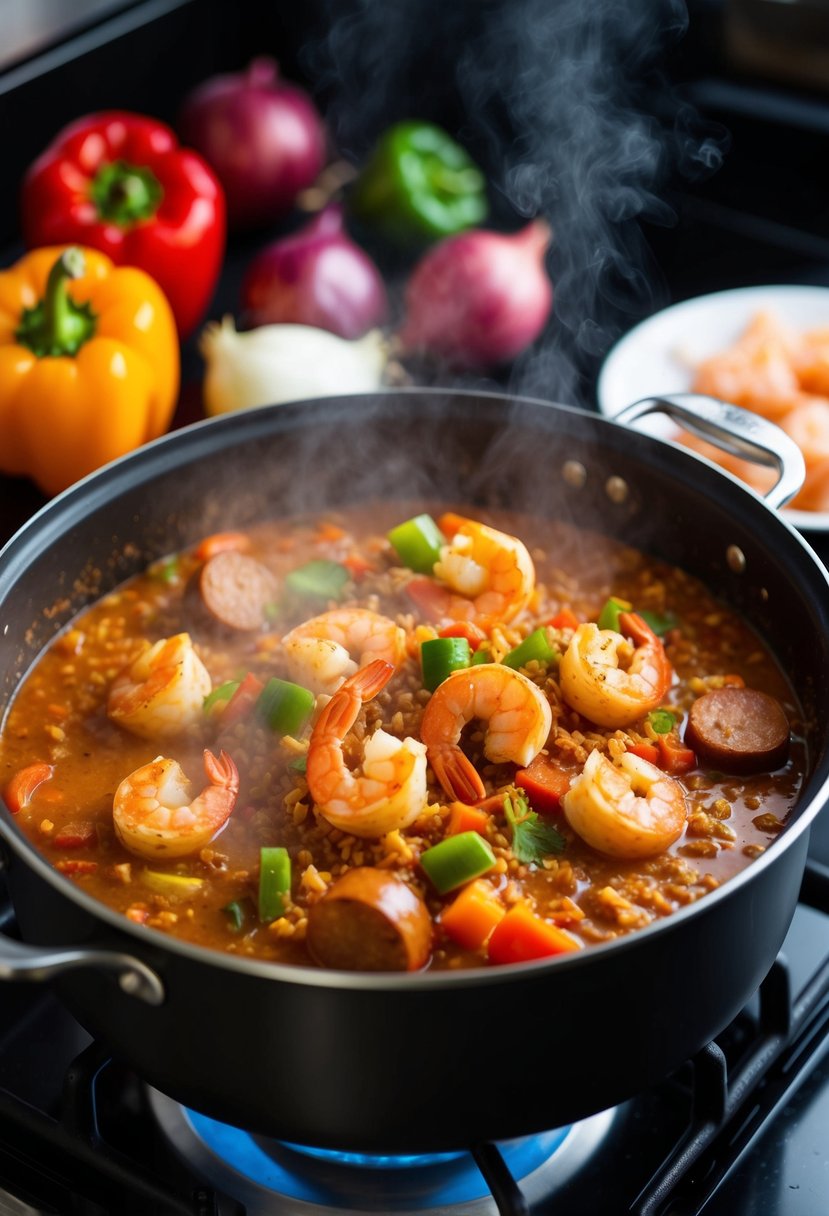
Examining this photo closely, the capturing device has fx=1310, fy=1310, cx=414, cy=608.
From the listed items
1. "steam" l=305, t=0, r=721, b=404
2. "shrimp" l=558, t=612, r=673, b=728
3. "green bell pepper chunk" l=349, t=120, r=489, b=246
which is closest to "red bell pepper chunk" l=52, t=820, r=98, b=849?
"shrimp" l=558, t=612, r=673, b=728

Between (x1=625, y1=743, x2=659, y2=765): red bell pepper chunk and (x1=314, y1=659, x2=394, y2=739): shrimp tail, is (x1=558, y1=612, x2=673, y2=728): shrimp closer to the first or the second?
(x1=625, y1=743, x2=659, y2=765): red bell pepper chunk

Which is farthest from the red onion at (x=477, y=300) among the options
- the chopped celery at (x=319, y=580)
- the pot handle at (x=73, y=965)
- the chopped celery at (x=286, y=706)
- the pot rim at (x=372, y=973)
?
the pot handle at (x=73, y=965)

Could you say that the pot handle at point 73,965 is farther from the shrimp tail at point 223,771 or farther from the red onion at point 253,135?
the red onion at point 253,135

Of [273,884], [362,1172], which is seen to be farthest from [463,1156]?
[273,884]

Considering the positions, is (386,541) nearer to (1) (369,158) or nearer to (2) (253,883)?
(2) (253,883)

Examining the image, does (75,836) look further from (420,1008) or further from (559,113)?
(559,113)

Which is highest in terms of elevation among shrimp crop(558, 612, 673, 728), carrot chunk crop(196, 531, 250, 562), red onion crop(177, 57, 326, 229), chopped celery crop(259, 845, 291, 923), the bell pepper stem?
the bell pepper stem
